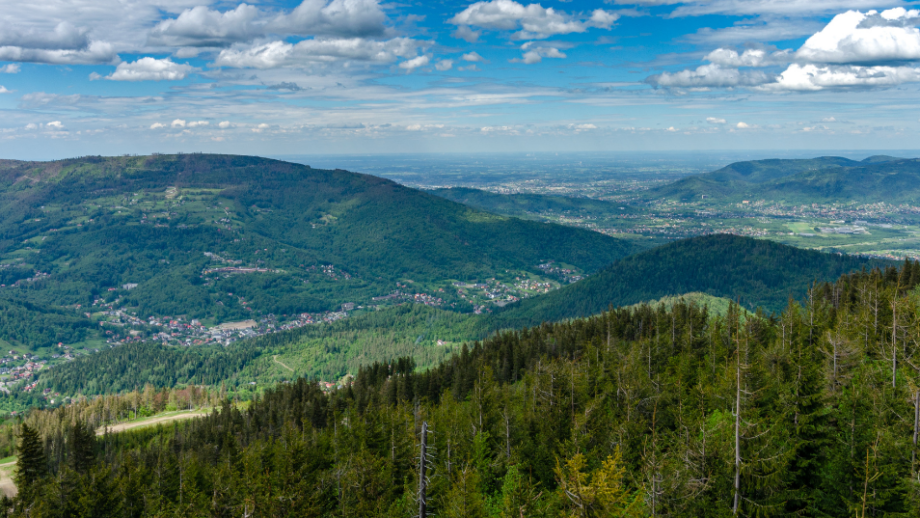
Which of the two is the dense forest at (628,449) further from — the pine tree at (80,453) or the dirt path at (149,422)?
the dirt path at (149,422)

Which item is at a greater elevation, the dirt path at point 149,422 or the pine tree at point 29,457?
the pine tree at point 29,457

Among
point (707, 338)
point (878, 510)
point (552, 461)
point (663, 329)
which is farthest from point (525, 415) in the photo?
point (663, 329)

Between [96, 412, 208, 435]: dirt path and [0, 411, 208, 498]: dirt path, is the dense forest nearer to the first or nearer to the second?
[0, 411, 208, 498]: dirt path

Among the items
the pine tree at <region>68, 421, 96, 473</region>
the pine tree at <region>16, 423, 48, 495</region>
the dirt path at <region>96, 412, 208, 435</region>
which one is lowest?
the dirt path at <region>96, 412, 208, 435</region>

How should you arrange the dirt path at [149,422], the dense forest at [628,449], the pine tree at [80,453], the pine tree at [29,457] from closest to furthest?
the dense forest at [628,449]
the pine tree at [29,457]
the pine tree at [80,453]
the dirt path at [149,422]

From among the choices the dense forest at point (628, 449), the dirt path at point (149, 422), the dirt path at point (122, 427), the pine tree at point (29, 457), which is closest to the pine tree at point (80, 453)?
the dense forest at point (628, 449)

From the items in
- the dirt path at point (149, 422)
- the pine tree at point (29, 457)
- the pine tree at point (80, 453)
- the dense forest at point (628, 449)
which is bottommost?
the dirt path at point (149, 422)

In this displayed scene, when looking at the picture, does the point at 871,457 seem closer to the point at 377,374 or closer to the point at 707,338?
the point at 707,338

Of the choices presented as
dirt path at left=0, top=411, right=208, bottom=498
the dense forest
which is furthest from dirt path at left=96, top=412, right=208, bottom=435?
the dense forest

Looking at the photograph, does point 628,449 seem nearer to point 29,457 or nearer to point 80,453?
point 29,457
